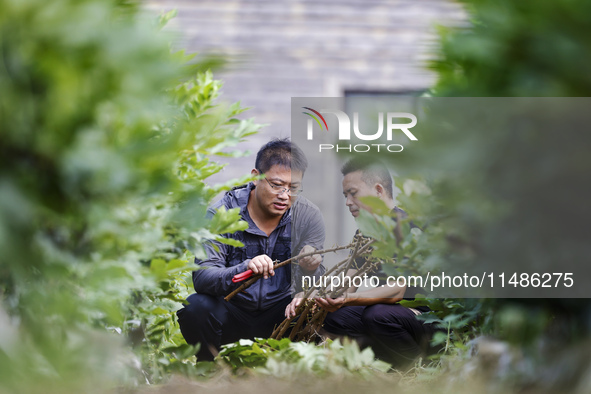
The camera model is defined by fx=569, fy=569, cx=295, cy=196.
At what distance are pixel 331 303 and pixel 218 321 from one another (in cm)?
64

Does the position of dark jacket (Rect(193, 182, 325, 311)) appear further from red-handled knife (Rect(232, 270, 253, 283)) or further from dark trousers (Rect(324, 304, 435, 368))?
dark trousers (Rect(324, 304, 435, 368))

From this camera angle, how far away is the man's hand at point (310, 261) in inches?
90.9

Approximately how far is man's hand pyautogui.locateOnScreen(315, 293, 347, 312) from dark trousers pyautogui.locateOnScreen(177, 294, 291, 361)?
→ 44cm

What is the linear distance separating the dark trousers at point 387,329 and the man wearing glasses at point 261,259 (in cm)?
27

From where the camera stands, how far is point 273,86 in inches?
230

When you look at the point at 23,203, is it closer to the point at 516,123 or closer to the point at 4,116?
the point at 4,116

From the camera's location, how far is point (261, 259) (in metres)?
2.47

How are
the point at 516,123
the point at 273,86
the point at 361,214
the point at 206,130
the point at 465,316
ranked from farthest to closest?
the point at 273,86, the point at 465,316, the point at 361,214, the point at 206,130, the point at 516,123

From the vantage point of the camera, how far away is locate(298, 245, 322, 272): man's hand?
7.57 feet

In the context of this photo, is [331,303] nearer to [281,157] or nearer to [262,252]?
[262,252]

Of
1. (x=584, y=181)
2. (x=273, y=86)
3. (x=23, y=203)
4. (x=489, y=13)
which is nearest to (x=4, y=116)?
(x=23, y=203)

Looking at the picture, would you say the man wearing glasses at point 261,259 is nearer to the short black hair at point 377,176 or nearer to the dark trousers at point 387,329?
the dark trousers at point 387,329

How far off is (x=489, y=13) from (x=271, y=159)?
1818 mm

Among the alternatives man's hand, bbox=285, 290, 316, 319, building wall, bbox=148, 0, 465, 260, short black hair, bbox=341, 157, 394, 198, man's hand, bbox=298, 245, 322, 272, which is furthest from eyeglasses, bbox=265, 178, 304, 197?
building wall, bbox=148, 0, 465, 260
